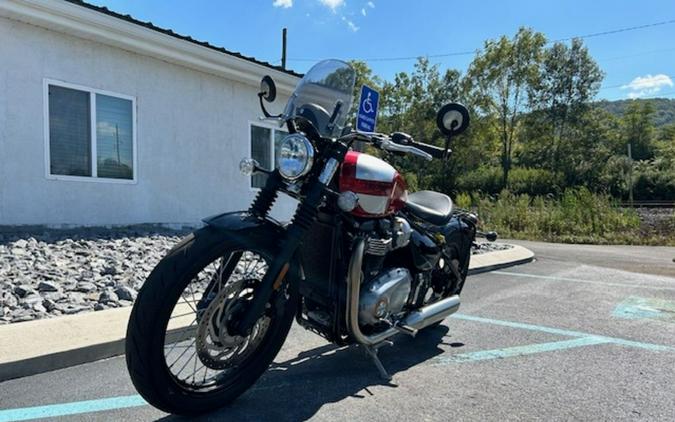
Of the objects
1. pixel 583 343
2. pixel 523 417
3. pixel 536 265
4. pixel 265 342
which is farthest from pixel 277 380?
pixel 536 265

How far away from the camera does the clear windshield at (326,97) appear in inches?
107

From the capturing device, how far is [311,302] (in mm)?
2908

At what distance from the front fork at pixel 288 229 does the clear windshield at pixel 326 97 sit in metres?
0.20

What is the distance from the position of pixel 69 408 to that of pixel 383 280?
183cm

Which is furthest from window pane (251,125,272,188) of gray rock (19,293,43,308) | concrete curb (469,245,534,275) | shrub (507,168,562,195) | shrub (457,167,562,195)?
shrub (507,168,562,195)

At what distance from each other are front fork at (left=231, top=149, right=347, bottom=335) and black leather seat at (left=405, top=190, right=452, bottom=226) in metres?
0.91

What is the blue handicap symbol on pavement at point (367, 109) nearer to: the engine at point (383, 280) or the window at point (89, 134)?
the engine at point (383, 280)

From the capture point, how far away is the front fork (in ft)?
7.78

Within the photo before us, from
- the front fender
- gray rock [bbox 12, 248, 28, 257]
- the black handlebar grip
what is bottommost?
gray rock [bbox 12, 248, 28, 257]

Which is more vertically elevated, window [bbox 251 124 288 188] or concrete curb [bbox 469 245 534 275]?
window [bbox 251 124 288 188]

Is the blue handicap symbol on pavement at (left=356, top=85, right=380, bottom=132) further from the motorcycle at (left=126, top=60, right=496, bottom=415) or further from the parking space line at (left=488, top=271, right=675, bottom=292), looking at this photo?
the parking space line at (left=488, top=271, right=675, bottom=292)

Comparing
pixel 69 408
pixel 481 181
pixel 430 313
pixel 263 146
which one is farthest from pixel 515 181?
pixel 69 408

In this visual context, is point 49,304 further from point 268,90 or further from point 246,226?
point 268,90

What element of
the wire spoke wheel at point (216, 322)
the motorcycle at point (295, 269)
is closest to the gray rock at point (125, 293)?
the motorcycle at point (295, 269)
